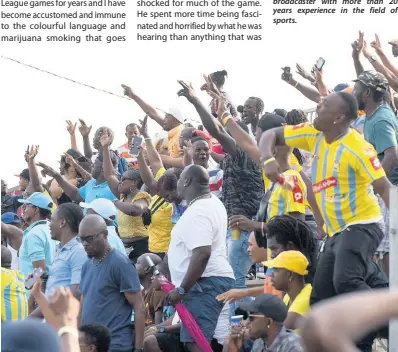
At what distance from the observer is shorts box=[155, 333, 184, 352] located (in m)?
7.09

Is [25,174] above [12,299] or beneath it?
above

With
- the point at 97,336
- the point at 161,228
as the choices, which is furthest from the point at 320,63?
the point at 97,336

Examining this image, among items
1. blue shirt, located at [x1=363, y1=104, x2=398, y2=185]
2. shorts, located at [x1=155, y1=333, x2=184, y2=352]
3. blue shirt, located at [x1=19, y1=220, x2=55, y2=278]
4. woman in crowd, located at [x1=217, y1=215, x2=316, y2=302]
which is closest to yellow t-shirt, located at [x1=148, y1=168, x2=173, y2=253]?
blue shirt, located at [x1=19, y1=220, x2=55, y2=278]

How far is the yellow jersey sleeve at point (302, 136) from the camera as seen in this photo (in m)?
Answer: 5.91

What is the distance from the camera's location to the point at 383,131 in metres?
6.83

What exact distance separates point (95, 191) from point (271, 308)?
5.15 m


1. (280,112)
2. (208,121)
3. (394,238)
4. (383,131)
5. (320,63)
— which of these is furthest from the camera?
(280,112)

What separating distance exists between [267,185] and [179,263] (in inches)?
42.6

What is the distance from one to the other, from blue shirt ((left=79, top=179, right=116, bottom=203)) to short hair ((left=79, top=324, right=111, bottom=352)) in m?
3.87

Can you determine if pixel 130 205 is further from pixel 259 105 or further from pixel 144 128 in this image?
pixel 259 105

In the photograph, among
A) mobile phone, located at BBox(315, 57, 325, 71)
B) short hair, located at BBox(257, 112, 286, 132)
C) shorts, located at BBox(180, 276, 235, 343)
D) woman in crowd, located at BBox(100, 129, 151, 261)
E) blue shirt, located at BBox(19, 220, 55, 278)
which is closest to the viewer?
shorts, located at BBox(180, 276, 235, 343)

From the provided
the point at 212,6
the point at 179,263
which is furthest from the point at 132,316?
the point at 212,6

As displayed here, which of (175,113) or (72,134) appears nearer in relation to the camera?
(175,113)

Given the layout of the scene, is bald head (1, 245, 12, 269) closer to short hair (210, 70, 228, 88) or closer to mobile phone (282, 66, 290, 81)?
mobile phone (282, 66, 290, 81)
